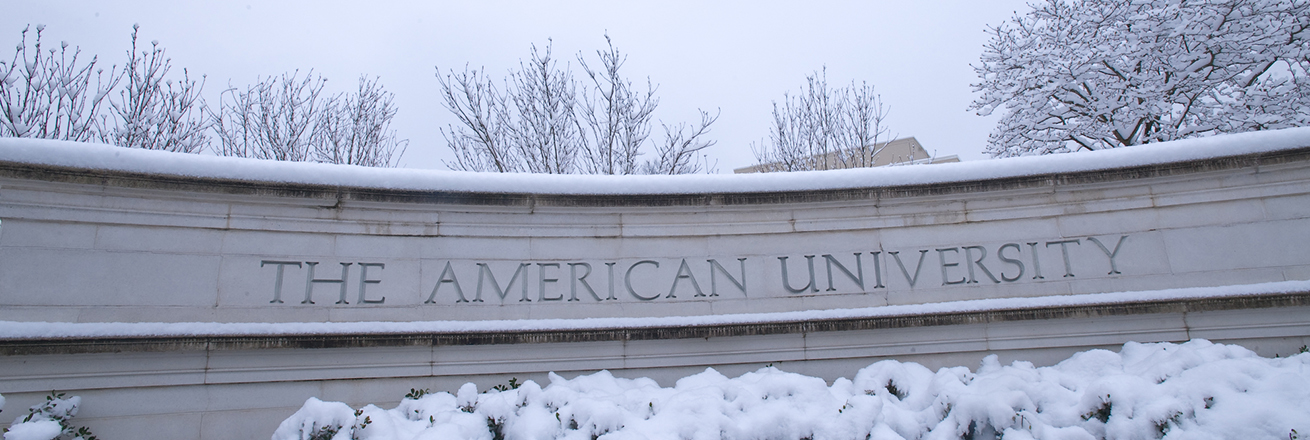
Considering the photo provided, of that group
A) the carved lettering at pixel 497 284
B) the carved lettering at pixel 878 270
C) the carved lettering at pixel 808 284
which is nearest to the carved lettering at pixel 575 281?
the carved lettering at pixel 497 284

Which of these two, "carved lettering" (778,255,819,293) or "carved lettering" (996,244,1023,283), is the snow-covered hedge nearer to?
"carved lettering" (996,244,1023,283)

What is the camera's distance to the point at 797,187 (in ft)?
21.3

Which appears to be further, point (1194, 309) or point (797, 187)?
point (797, 187)

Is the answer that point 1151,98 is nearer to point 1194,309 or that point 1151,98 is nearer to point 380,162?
point 1194,309

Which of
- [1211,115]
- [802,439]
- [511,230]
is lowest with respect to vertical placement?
[802,439]

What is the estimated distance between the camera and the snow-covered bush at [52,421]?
4699 mm

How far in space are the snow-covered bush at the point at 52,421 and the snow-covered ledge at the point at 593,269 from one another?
4.9 inches

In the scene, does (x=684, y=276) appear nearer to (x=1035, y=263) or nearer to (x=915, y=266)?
(x=915, y=266)

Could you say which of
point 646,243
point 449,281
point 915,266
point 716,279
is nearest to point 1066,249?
point 915,266

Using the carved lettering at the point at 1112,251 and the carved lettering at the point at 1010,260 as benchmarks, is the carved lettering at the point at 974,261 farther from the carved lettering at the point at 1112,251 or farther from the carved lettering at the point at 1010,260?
the carved lettering at the point at 1112,251

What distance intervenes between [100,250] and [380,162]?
446 inches

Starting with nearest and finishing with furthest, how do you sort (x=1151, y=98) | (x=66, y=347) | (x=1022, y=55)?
(x=66, y=347) → (x=1151, y=98) → (x=1022, y=55)

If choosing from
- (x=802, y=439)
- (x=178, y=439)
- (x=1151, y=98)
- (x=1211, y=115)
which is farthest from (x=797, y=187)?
(x=1211, y=115)

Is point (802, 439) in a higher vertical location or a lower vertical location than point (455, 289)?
lower
